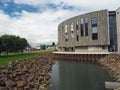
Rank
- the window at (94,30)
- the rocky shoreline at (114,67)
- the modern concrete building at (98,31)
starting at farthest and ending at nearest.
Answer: the window at (94,30)
the modern concrete building at (98,31)
the rocky shoreline at (114,67)

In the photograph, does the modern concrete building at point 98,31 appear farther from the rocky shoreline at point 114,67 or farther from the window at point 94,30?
the rocky shoreline at point 114,67

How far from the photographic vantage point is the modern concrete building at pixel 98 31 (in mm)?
73812

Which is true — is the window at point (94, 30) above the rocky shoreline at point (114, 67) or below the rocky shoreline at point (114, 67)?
above

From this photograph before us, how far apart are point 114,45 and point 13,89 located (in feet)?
181

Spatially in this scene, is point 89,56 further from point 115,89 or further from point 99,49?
point 115,89

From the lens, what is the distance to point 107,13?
7338 centimetres

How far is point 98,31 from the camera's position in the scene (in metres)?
75.1

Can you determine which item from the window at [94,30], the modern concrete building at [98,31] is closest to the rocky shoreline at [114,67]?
the modern concrete building at [98,31]

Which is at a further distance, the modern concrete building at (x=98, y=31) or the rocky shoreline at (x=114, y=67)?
the modern concrete building at (x=98, y=31)

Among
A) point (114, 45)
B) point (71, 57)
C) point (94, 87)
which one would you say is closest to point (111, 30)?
point (114, 45)

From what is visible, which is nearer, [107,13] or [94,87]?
[94,87]

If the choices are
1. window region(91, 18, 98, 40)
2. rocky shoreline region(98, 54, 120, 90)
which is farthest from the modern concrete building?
rocky shoreline region(98, 54, 120, 90)

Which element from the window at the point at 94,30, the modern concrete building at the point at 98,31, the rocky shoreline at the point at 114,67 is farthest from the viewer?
the window at the point at 94,30

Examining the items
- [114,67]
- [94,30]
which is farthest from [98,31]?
[114,67]
